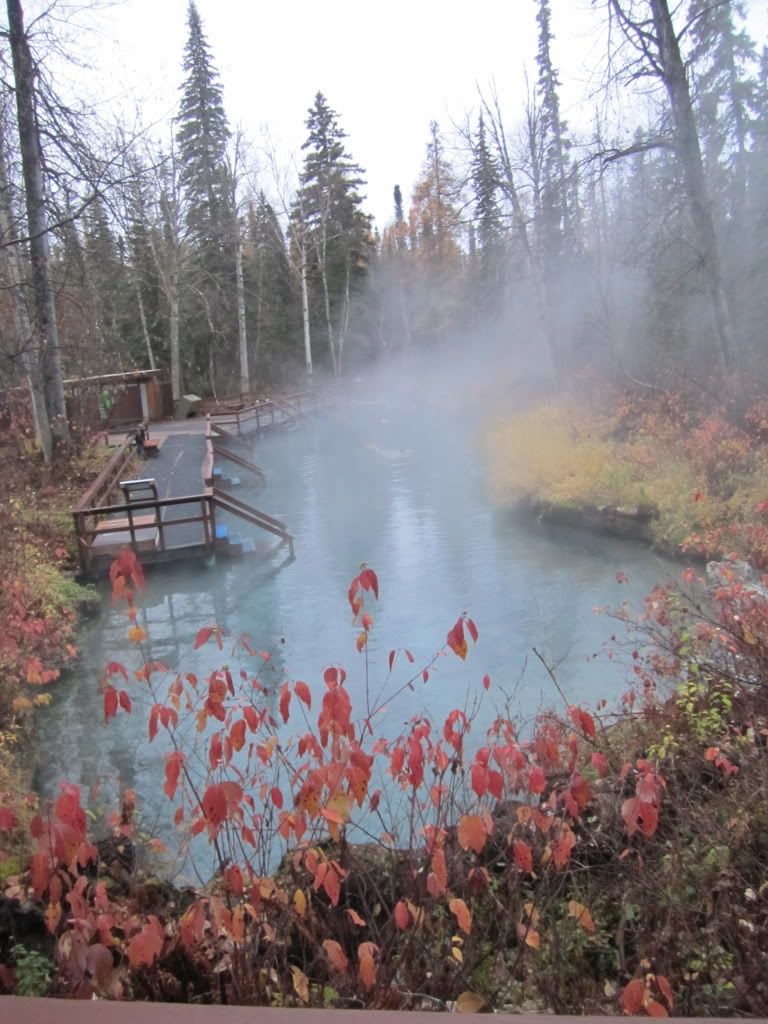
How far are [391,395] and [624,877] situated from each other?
124 ft

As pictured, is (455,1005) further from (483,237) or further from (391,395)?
(483,237)

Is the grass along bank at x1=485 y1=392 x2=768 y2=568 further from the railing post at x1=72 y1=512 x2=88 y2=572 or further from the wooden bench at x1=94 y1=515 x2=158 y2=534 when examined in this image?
the railing post at x1=72 y1=512 x2=88 y2=572

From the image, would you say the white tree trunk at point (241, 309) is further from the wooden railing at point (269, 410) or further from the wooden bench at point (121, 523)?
the wooden bench at point (121, 523)

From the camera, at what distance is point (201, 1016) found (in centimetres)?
94

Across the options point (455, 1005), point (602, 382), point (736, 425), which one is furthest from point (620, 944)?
point (602, 382)

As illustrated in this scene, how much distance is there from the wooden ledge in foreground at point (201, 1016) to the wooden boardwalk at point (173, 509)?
9965 mm

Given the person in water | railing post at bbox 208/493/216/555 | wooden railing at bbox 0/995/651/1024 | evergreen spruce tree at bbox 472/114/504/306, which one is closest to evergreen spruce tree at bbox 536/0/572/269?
evergreen spruce tree at bbox 472/114/504/306

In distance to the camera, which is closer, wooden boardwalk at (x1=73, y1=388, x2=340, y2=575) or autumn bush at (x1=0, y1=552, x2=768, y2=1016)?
autumn bush at (x1=0, y1=552, x2=768, y2=1016)

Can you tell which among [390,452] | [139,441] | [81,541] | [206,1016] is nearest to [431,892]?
[206,1016]

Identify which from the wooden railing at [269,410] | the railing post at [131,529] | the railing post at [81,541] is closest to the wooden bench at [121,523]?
the railing post at [131,529]

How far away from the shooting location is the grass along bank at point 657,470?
1058 centimetres

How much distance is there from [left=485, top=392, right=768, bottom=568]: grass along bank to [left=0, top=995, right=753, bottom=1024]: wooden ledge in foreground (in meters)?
6.32

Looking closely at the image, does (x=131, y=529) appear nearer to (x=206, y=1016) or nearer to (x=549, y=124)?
(x=206, y=1016)

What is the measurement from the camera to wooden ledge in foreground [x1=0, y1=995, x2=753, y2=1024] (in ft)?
3.06
